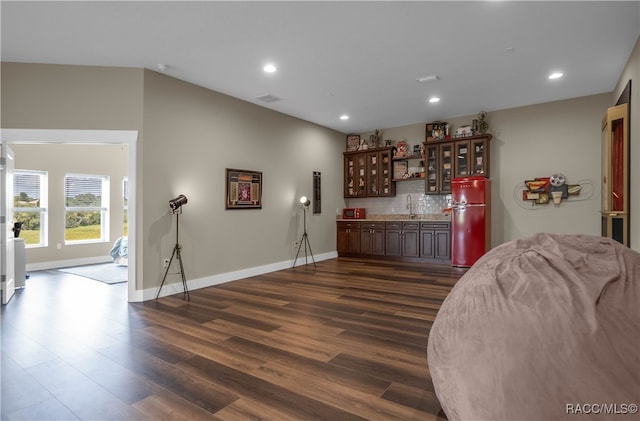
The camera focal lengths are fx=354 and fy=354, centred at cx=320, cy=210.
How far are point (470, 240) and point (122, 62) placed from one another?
6123 mm

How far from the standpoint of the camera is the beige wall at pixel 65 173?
707 cm

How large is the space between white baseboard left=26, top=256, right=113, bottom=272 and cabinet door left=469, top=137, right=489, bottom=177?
26.6 feet

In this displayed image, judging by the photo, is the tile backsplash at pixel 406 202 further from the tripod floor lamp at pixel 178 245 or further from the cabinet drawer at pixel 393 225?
the tripod floor lamp at pixel 178 245

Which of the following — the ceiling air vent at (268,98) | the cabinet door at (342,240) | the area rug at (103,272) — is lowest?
the area rug at (103,272)

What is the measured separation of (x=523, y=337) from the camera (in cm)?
137

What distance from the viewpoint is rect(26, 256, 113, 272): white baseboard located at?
22.9ft

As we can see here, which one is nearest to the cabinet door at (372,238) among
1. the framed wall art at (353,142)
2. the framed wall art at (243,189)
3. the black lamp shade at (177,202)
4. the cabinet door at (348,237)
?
the cabinet door at (348,237)

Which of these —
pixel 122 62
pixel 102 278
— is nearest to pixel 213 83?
pixel 122 62

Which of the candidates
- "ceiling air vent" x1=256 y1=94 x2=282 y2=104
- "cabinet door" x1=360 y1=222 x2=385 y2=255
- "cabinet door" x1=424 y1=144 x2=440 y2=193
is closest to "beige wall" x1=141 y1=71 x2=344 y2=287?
"ceiling air vent" x1=256 y1=94 x2=282 y2=104

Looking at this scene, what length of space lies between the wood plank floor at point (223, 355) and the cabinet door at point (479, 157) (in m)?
2.94

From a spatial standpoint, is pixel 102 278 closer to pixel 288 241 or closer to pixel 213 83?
pixel 288 241

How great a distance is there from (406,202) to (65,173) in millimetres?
7392

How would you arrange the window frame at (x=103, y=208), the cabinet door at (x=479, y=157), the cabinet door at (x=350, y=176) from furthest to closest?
the cabinet door at (x=350, y=176) < the window frame at (x=103, y=208) < the cabinet door at (x=479, y=157)

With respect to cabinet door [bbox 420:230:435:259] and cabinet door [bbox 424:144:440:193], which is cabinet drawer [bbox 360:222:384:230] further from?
cabinet door [bbox 424:144:440:193]
